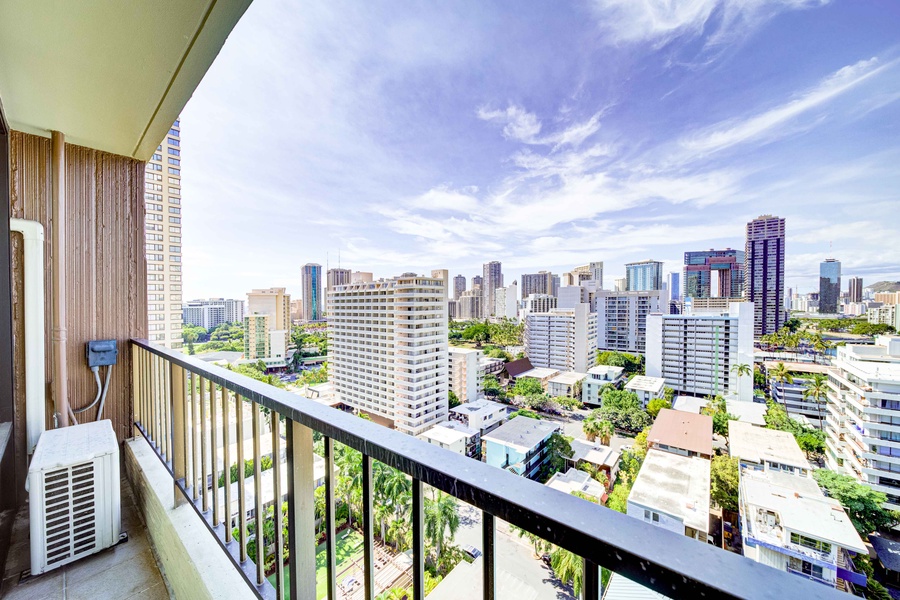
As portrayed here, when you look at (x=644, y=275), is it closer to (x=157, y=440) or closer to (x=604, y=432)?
(x=604, y=432)

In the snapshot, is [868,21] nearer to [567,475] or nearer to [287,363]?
[567,475]

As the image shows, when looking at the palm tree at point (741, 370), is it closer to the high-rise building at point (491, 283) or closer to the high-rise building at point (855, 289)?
the high-rise building at point (855, 289)

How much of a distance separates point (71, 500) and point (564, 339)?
26.5 metres

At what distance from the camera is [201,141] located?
5492 mm

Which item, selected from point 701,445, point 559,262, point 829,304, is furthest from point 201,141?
point 559,262

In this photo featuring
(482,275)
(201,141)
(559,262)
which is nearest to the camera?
(201,141)

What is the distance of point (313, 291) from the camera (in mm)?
20688

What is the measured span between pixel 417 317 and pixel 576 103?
49.5 feet

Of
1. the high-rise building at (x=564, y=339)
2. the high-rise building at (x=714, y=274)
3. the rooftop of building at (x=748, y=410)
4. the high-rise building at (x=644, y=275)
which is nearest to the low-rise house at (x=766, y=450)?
the rooftop of building at (x=748, y=410)

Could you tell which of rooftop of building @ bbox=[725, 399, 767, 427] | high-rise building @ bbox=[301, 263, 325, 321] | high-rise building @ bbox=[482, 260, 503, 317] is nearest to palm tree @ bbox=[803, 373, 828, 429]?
rooftop of building @ bbox=[725, 399, 767, 427]

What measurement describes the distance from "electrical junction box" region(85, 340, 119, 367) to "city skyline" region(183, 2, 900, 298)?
255 cm

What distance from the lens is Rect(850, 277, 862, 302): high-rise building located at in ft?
45.5

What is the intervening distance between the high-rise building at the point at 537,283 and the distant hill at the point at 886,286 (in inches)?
997

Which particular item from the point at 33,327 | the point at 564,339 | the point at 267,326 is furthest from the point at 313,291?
the point at 33,327
